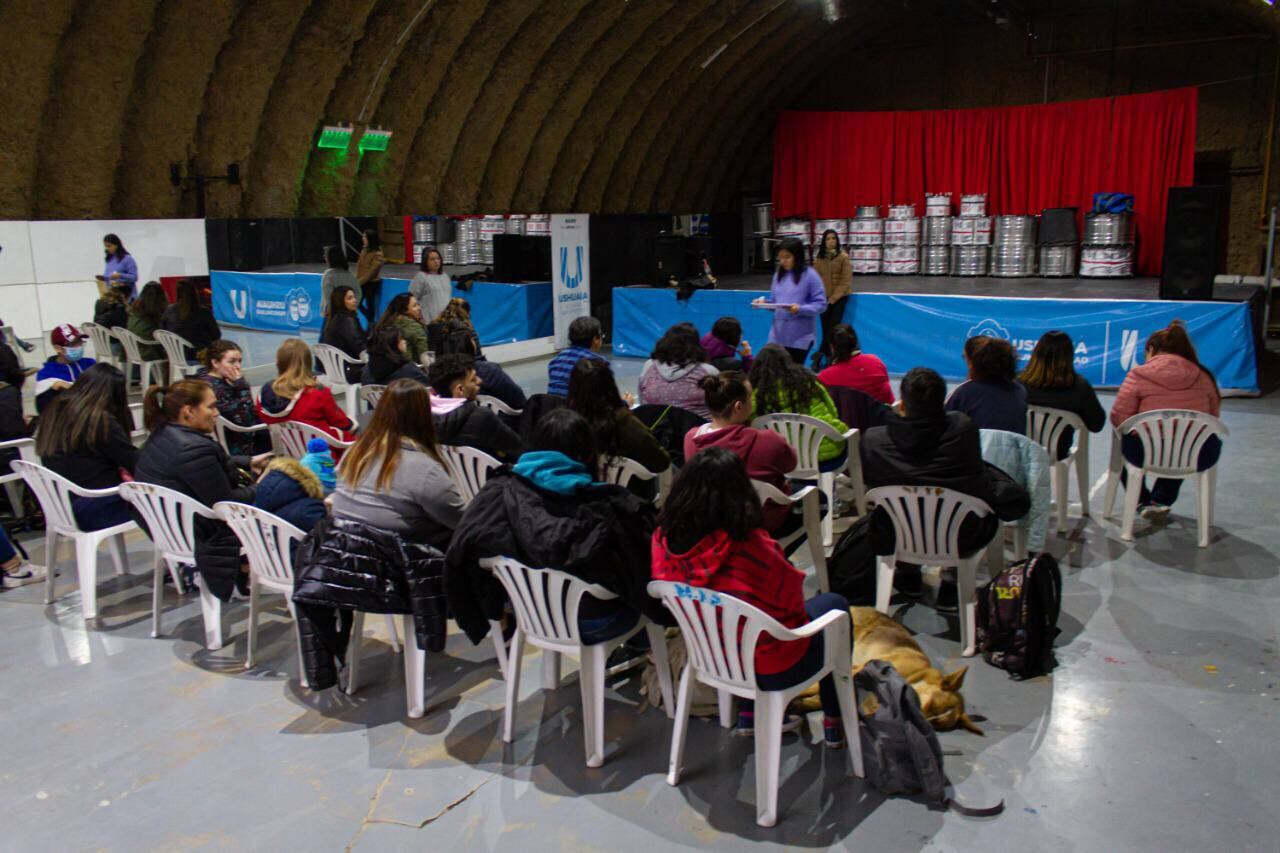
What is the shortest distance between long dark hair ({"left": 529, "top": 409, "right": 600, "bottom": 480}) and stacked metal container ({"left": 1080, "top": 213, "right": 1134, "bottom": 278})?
12.6 metres

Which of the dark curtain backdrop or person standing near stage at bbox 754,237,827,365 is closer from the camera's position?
person standing near stage at bbox 754,237,827,365

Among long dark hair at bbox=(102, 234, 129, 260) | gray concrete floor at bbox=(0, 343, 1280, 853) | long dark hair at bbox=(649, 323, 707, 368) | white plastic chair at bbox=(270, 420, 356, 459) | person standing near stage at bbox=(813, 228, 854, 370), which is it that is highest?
long dark hair at bbox=(102, 234, 129, 260)

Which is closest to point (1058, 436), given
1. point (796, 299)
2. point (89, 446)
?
point (796, 299)

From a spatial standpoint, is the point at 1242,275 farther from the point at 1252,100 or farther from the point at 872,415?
the point at 872,415

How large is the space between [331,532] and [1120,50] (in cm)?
1536

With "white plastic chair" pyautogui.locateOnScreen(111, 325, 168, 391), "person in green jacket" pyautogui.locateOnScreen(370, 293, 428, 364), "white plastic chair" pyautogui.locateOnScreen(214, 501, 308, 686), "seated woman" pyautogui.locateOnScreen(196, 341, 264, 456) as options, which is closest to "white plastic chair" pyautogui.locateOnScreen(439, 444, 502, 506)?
"white plastic chair" pyautogui.locateOnScreen(214, 501, 308, 686)

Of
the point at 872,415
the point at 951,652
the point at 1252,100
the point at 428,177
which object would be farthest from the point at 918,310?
the point at 1252,100

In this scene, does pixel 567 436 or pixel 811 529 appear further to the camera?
pixel 811 529

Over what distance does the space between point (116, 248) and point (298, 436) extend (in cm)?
342

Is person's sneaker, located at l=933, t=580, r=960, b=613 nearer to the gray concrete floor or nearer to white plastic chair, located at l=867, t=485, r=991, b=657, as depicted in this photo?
the gray concrete floor

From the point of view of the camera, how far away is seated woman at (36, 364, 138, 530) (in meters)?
4.02

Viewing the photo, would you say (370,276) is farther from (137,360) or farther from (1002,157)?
(1002,157)

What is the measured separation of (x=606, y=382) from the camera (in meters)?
3.78

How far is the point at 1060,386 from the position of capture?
4723 mm
